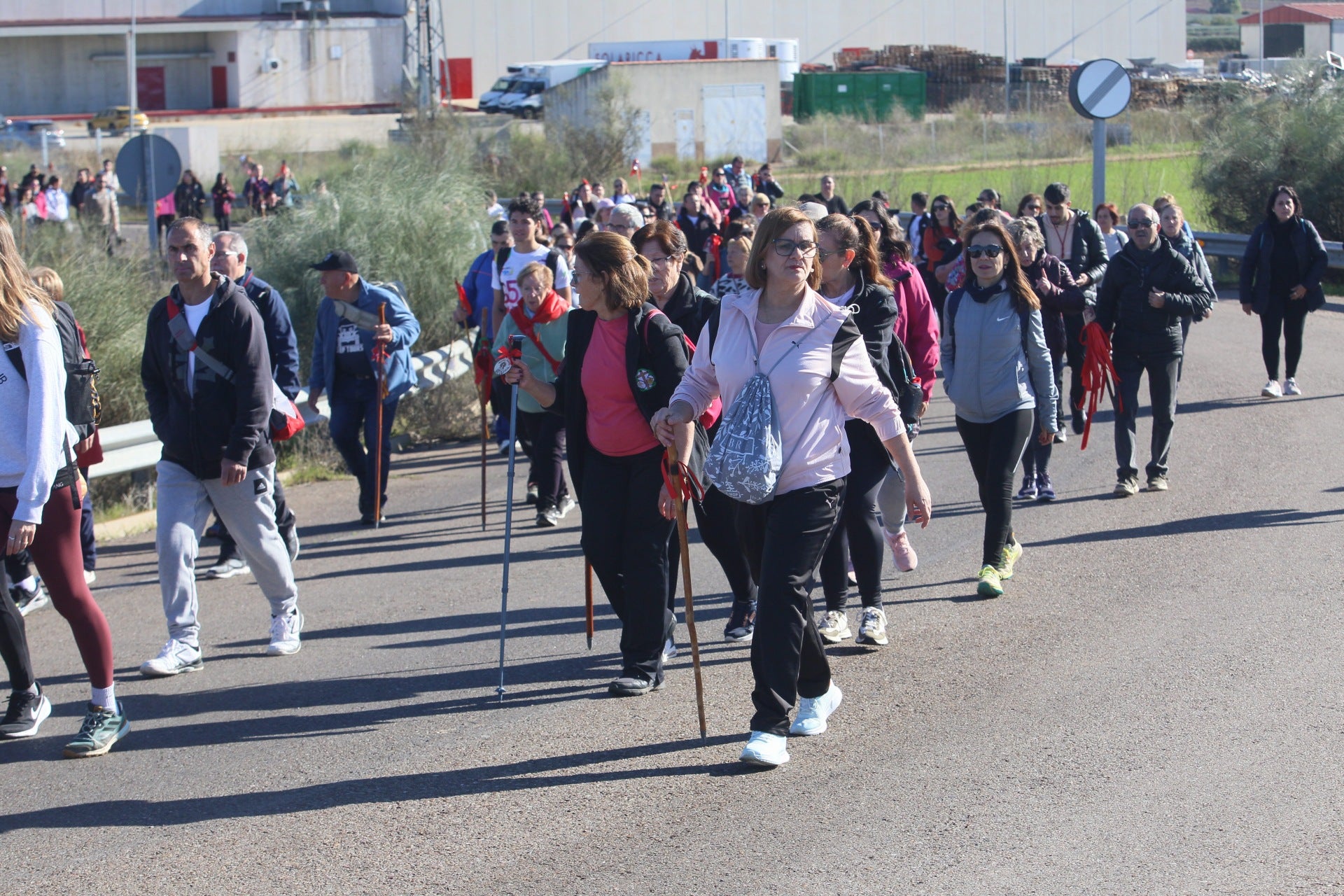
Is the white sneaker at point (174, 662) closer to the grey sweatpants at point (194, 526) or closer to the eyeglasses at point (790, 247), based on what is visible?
the grey sweatpants at point (194, 526)

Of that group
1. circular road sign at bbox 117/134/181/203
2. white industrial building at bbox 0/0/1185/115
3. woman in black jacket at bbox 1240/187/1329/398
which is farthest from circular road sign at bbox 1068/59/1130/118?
white industrial building at bbox 0/0/1185/115

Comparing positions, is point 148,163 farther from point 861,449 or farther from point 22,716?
point 861,449

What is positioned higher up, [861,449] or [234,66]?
[234,66]

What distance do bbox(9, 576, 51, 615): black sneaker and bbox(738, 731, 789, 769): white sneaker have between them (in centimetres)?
498

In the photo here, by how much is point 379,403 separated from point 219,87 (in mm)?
67555

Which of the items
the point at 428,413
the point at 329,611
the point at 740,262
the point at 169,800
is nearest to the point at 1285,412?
the point at 740,262

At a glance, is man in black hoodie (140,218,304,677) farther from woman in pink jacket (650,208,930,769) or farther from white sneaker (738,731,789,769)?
white sneaker (738,731,789,769)

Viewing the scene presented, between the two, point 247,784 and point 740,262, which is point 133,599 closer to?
point 247,784

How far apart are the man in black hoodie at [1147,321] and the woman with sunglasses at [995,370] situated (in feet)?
7.76

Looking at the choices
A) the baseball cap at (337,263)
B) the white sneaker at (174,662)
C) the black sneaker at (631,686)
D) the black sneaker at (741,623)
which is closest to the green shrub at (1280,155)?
the baseball cap at (337,263)

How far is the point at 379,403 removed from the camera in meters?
10.3

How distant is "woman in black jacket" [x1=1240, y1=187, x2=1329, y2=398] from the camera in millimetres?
13430

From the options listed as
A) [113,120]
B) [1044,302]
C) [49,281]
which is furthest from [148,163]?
[113,120]

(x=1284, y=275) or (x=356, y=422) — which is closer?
(x=356, y=422)
